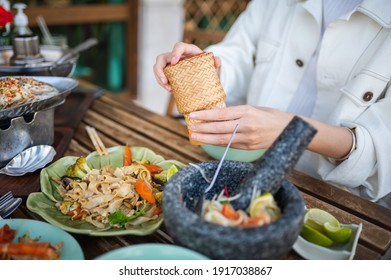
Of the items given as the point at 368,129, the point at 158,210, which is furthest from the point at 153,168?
the point at 368,129

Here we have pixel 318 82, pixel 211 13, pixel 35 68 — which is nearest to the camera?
pixel 35 68

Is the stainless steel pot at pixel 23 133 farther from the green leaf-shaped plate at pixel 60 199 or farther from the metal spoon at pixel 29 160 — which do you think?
the green leaf-shaped plate at pixel 60 199

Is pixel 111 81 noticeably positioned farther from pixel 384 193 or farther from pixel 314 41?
pixel 384 193

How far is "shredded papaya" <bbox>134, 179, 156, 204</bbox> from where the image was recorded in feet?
2.98

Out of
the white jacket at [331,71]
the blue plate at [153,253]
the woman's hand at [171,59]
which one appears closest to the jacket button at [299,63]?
the white jacket at [331,71]

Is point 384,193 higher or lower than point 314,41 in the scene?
lower

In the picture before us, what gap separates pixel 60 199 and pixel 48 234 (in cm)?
18

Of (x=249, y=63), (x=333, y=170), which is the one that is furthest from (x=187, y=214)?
(x=249, y=63)

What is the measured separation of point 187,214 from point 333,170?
2.51 ft

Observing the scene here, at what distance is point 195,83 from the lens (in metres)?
1.02

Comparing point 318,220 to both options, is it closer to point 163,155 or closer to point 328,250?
point 328,250

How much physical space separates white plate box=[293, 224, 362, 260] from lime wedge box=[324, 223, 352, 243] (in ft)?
0.04

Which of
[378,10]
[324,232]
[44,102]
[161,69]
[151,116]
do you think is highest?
[378,10]

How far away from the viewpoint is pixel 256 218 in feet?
2.23
